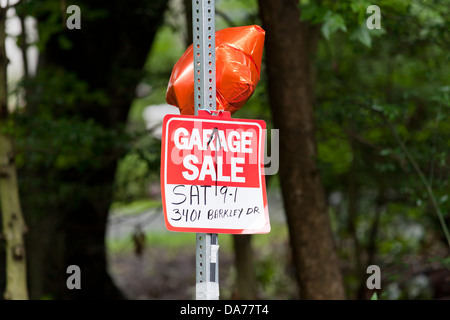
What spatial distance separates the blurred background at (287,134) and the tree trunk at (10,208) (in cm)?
11

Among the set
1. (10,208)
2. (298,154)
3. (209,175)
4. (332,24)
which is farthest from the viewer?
(298,154)

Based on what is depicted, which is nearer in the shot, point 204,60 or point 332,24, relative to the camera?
point 204,60

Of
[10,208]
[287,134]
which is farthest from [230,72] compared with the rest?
[10,208]

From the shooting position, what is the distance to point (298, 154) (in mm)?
5527

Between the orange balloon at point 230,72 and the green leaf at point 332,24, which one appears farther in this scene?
the green leaf at point 332,24

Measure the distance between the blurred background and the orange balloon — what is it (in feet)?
3.47

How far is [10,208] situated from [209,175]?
284 centimetres

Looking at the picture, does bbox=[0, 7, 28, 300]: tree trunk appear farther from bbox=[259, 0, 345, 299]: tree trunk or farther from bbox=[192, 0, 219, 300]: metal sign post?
bbox=[192, 0, 219, 300]: metal sign post

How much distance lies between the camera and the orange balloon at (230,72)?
3.12m

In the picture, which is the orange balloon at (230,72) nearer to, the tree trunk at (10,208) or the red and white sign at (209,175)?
the red and white sign at (209,175)

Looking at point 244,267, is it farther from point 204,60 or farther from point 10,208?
point 204,60

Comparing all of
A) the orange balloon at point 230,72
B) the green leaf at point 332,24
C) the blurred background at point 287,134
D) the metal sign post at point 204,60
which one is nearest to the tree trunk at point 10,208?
the blurred background at point 287,134
